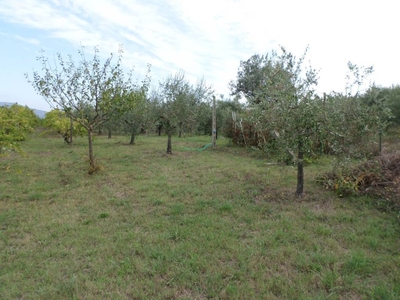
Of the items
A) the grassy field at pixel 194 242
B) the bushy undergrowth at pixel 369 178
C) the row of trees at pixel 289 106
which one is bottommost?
the grassy field at pixel 194 242

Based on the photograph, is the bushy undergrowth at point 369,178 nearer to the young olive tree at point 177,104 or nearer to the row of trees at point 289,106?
the row of trees at point 289,106

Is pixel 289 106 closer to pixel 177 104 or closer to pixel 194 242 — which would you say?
pixel 194 242

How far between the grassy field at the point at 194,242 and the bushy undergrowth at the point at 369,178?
0.25m

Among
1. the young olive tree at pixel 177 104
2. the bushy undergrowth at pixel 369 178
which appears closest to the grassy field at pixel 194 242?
the bushy undergrowth at pixel 369 178

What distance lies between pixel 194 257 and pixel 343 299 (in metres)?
1.60

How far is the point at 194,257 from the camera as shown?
127 inches

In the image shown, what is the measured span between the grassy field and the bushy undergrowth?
25 centimetres

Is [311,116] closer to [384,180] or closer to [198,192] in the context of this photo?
[384,180]

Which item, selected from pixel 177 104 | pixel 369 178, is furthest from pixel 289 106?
pixel 177 104

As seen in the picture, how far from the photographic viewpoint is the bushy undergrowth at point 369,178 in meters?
4.98

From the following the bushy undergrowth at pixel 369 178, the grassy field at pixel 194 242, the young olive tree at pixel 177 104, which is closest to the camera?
the grassy field at pixel 194 242

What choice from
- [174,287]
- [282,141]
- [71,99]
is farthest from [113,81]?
[174,287]

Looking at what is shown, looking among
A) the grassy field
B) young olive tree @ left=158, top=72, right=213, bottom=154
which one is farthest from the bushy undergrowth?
young olive tree @ left=158, top=72, right=213, bottom=154

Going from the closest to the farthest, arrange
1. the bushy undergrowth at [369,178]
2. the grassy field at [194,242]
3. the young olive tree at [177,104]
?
the grassy field at [194,242] < the bushy undergrowth at [369,178] < the young olive tree at [177,104]
